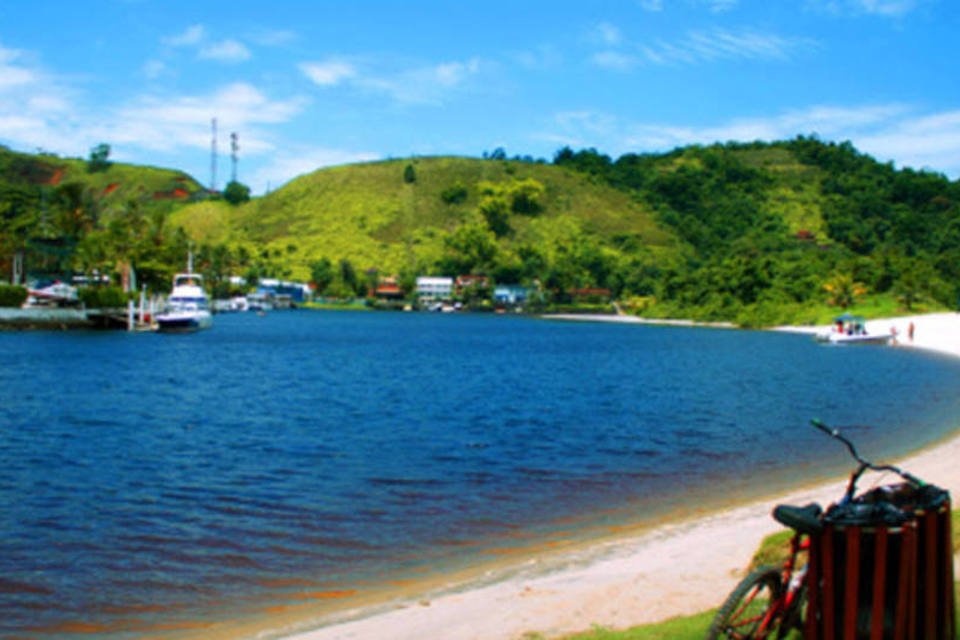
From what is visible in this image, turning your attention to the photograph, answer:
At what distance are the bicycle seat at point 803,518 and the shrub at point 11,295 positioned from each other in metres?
96.0

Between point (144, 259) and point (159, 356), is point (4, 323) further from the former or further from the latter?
point (159, 356)

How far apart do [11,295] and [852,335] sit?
79266 millimetres

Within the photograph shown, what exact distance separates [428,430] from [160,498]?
1265 cm

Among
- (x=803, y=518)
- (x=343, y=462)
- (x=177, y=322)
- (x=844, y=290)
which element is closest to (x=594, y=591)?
(x=803, y=518)

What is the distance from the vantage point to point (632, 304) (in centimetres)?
17838

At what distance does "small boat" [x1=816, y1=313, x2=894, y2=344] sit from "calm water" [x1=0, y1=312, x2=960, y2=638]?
25.1 m

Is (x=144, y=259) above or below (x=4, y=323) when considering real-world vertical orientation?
above

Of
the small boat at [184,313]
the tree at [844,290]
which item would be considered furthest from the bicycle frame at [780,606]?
the tree at [844,290]

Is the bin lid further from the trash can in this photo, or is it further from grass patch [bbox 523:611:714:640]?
grass patch [bbox 523:611:714:640]

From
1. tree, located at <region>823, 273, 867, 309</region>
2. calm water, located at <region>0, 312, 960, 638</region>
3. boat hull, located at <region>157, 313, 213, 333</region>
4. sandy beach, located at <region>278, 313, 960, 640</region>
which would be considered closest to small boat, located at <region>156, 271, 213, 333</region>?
boat hull, located at <region>157, 313, 213, 333</region>

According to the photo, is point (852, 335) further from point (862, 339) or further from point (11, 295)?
point (11, 295)

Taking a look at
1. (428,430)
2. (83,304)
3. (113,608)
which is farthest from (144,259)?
(113,608)

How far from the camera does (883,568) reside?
601 centimetres

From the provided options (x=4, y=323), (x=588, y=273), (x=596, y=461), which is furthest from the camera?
(x=588, y=273)
